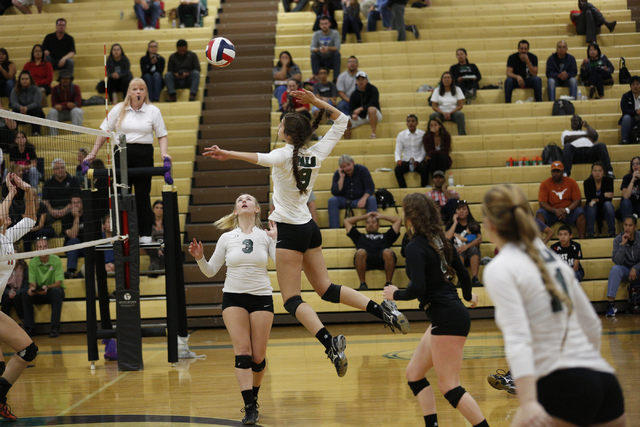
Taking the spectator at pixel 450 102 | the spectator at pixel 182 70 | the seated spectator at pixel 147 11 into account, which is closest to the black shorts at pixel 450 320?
the spectator at pixel 450 102

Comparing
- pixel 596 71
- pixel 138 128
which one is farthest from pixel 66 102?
pixel 596 71

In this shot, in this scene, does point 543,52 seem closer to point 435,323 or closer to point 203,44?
point 203,44

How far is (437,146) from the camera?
11.0 metres

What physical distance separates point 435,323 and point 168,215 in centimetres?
373

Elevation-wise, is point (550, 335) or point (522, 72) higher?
point (522, 72)

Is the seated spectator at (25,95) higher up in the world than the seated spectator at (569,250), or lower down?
higher up

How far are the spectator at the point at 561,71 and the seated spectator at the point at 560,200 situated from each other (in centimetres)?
314

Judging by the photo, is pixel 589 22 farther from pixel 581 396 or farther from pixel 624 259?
pixel 581 396

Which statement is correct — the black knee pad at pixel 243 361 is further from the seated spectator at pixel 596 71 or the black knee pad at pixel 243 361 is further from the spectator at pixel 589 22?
the spectator at pixel 589 22

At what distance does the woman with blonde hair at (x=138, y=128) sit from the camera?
6668 mm

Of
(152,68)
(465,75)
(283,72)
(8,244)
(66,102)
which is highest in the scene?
(152,68)

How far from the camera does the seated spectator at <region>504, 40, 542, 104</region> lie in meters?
12.5

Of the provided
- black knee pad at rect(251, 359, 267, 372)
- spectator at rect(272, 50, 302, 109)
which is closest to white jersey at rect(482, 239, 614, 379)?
black knee pad at rect(251, 359, 267, 372)

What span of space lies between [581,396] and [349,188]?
8.10 m
